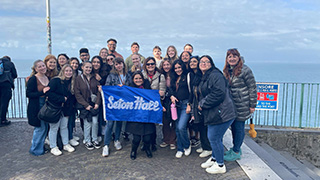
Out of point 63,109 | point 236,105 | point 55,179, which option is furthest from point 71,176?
point 236,105

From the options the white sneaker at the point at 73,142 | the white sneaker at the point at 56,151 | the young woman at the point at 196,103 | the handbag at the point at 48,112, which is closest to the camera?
the young woman at the point at 196,103

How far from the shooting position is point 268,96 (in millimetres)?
9172

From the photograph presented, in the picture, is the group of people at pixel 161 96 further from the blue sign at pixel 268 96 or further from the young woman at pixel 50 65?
the blue sign at pixel 268 96

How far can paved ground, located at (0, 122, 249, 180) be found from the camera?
191 inches

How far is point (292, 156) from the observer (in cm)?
859

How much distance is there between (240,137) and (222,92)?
4.86 feet

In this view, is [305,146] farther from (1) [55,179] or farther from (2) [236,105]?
(1) [55,179]

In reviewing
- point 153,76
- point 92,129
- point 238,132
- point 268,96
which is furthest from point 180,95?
point 268,96

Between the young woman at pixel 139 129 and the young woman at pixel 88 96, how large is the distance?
967 mm

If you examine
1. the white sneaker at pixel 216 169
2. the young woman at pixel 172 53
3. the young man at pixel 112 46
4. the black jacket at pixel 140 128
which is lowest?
the white sneaker at pixel 216 169

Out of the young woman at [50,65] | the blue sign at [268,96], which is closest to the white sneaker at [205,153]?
the young woman at [50,65]

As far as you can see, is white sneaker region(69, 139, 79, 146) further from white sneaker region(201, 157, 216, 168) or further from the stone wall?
the stone wall

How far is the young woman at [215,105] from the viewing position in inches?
180

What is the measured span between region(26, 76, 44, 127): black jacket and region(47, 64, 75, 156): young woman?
28 cm
